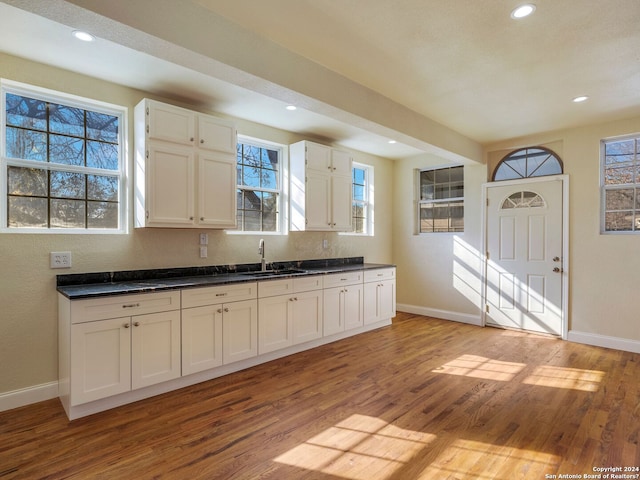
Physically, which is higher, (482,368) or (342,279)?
(342,279)

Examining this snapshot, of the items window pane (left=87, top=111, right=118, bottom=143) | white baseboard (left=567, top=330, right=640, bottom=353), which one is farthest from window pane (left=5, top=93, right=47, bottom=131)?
white baseboard (left=567, top=330, right=640, bottom=353)

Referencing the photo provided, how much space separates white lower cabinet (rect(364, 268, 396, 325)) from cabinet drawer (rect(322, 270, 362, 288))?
0.16 meters

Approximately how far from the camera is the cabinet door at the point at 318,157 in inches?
175

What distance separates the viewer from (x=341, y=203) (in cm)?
484

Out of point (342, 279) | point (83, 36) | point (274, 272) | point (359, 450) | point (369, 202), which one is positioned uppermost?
point (83, 36)

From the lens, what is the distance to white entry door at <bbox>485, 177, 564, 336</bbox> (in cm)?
458

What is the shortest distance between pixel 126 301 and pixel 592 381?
3973 mm

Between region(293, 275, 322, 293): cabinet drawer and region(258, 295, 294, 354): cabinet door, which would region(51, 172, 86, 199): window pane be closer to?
region(258, 295, 294, 354): cabinet door

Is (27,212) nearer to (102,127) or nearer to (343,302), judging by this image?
→ (102,127)

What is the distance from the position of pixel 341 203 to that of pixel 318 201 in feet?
1.39

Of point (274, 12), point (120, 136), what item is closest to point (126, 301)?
point (120, 136)

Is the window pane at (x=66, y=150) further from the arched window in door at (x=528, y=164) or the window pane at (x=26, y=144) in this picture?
the arched window in door at (x=528, y=164)

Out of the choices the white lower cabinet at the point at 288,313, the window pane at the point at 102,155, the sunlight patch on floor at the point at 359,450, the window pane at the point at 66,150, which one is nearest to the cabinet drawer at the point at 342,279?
the white lower cabinet at the point at 288,313

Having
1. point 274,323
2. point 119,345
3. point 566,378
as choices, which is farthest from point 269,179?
point 566,378
